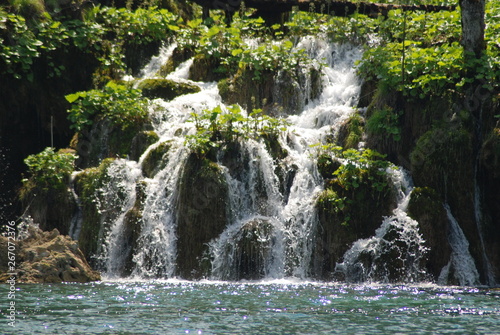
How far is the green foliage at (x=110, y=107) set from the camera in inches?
589

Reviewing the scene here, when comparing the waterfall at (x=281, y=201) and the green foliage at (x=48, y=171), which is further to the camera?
the green foliage at (x=48, y=171)

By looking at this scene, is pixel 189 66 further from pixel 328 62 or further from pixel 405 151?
pixel 405 151

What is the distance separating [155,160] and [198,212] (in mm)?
1812

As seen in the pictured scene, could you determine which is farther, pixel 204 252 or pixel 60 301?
pixel 204 252

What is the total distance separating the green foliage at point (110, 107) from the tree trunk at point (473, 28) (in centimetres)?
733

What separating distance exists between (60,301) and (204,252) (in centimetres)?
405

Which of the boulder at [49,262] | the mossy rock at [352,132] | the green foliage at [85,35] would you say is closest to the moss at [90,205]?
the boulder at [49,262]

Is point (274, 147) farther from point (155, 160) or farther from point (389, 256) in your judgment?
point (389, 256)

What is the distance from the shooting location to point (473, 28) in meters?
13.5

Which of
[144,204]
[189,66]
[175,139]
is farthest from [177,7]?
[144,204]

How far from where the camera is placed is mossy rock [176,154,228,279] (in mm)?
12352

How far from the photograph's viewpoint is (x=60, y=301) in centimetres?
866

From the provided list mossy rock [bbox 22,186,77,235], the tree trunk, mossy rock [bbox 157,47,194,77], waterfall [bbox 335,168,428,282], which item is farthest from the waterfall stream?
mossy rock [bbox 157,47,194,77]

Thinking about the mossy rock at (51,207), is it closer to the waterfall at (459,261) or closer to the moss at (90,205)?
the moss at (90,205)
